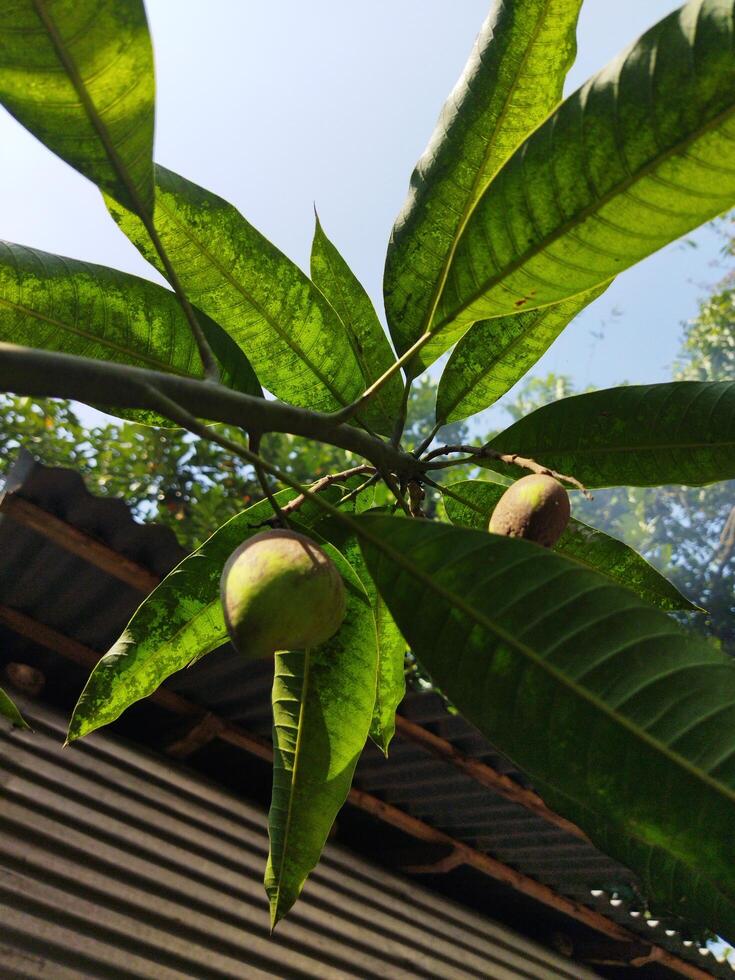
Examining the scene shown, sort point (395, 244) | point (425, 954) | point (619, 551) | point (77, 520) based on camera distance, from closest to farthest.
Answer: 1. point (395, 244)
2. point (619, 551)
3. point (77, 520)
4. point (425, 954)

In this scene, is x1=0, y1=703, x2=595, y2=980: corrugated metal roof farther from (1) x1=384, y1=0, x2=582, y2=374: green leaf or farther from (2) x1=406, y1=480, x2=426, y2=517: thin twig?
(1) x1=384, y1=0, x2=582, y2=374: green leaf

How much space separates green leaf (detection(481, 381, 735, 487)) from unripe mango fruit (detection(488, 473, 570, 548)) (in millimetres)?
187

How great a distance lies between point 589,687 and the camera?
66 centimetres

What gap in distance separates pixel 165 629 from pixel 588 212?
62 centimetres

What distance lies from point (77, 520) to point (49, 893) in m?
0.79

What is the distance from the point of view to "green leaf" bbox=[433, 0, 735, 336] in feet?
2.06

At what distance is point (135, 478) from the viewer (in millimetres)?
5105

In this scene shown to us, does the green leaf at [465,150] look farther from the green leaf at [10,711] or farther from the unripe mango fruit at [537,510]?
the green leaf at [10,711]

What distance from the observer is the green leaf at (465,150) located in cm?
87

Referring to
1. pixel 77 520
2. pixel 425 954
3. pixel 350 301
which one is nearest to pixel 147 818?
pixel 77 520

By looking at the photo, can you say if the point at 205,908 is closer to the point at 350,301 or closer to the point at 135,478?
the point at 350,301

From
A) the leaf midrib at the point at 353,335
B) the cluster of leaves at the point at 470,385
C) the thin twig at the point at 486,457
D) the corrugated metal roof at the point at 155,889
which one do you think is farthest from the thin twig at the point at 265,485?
the corrugated metal roof at the point at 155,889

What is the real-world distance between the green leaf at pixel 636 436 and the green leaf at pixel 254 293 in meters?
0.22

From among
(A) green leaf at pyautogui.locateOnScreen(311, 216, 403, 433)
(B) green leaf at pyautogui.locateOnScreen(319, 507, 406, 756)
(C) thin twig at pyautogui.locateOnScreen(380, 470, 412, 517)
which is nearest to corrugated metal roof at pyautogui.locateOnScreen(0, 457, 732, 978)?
(B) green leaf at pyautogui.locateOnScreen(319, 507, 406, 756)
